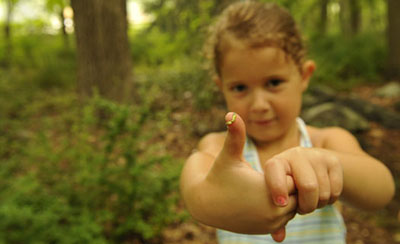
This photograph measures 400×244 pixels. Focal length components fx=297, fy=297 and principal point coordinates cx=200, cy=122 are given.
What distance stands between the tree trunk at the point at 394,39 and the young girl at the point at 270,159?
6.30m

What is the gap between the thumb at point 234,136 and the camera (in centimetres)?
54

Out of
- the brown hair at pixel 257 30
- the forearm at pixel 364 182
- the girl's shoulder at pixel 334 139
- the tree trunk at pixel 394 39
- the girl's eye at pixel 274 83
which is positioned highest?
the tree trunk at pixel 394 39

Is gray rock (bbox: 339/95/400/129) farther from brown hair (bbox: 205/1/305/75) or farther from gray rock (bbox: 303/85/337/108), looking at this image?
brown hair (bbox: 205/1/305/75)

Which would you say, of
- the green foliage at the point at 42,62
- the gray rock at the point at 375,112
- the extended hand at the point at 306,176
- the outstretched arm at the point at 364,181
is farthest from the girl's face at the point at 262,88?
the green foliage at the point at 42,62

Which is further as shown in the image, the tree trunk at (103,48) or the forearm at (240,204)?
the tree trunk at (103,48)

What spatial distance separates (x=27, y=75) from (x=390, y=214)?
631cm

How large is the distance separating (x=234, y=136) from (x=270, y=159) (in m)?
0.12

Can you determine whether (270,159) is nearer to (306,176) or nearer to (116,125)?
(306,176)

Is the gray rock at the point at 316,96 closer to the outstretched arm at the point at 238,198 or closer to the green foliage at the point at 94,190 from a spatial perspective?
the green foliage at the point at 94,190

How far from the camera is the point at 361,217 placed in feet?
8.92

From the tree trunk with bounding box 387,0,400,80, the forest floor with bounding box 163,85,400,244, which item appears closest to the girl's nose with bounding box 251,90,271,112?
the forest floor with bounding box 163,85,400,244

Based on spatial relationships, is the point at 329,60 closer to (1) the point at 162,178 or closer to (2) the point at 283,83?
(1) the point at 162,178

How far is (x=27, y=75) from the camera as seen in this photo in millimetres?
5891

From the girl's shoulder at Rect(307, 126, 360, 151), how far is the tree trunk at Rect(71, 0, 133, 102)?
9.48ft
